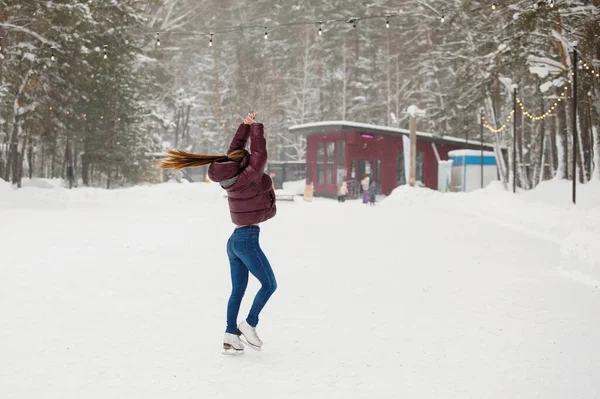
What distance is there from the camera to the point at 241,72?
63.4 metres

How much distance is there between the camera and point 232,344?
19.4 feet

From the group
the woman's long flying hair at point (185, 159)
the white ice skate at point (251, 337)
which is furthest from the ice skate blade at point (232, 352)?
the woman's long flying hair at point (185, 159)

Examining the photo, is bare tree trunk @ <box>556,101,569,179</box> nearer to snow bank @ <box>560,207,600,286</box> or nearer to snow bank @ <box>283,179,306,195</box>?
snow bank @ <box>560,207,600,286</box>

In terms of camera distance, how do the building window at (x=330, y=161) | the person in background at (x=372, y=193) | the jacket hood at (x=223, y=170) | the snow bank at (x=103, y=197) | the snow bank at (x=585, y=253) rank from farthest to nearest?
1. the building window at (x=330, y=161)
2. the person in background at (x=372, y=193)
3. the snow bank at (x=103, y=197)
4. the snow bank at (x=585, y=253)
5. the jacket hood at (x=223, y=170)

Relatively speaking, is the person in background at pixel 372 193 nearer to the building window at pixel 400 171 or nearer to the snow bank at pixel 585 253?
the building window at pixel 400 171

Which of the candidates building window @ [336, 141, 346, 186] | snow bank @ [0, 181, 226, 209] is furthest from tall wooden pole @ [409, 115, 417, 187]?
snow bank @ [0, 181, 226, 209]

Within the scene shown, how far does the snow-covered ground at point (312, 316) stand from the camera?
5148 millimetres

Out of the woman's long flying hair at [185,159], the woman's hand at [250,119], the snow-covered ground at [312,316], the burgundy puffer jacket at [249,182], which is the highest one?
the woman's hand at [250,119]

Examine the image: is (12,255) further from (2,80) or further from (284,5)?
(284,5)

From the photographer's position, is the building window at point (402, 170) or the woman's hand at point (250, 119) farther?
the building window at point (402, 170)

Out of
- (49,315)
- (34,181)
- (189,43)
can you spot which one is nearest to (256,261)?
(49,315)

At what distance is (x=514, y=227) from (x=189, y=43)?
1832 inches

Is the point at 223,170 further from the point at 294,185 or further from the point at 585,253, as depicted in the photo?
the point at 294,185

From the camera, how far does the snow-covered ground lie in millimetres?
5148
